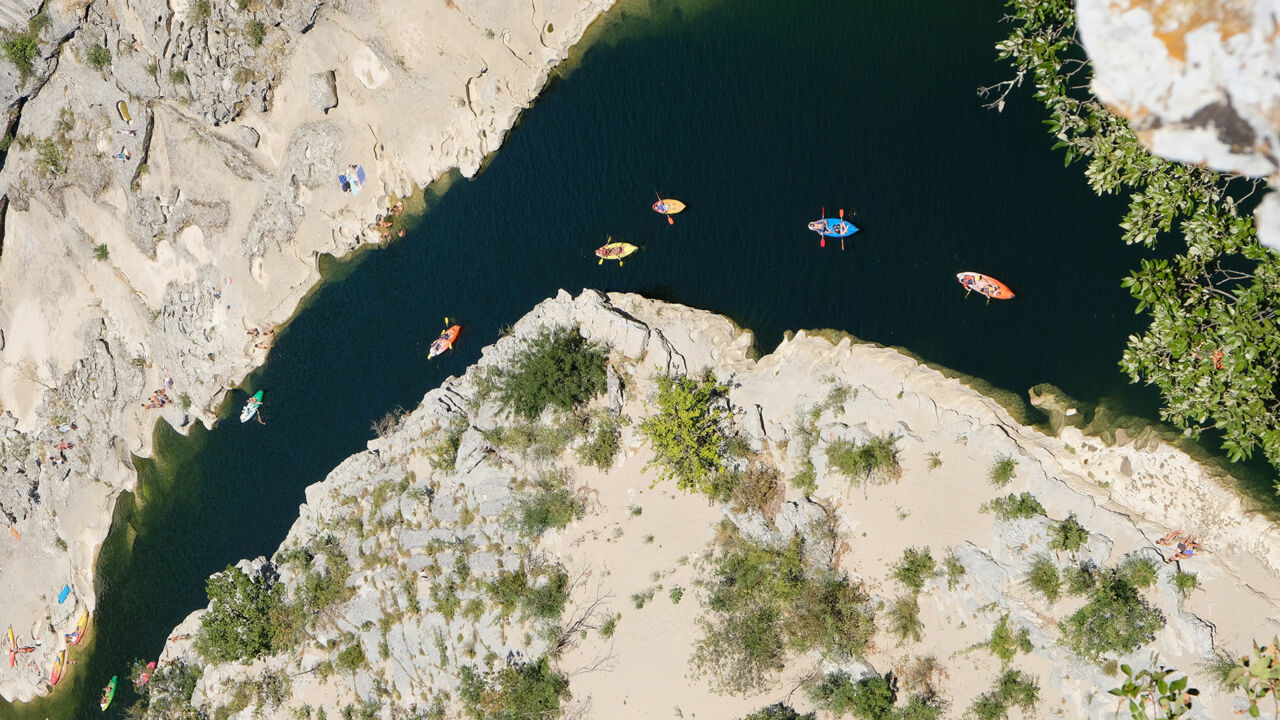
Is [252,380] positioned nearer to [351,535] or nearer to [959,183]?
[351,535]

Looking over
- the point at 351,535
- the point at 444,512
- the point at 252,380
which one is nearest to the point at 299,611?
the point at 351,535

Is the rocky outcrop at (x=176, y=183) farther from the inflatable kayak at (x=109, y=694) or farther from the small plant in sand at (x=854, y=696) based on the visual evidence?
the small plant in sand at (x=854, y=696)

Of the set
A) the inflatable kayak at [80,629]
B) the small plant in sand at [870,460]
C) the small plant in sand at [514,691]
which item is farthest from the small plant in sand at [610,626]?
the inflatable kayak at [80,629]

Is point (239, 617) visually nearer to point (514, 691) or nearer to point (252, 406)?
point (252, 406)

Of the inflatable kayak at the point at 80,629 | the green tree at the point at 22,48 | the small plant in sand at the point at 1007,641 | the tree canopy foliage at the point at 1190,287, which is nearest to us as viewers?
the tree canopy foliage at the point at 1190,287

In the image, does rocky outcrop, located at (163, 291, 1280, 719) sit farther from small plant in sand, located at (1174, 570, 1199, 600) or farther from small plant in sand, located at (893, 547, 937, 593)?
small plant in sand, located at (893, 547, 937, 593)

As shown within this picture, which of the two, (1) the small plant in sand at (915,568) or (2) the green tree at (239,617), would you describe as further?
(2) the green tree at (239,617)

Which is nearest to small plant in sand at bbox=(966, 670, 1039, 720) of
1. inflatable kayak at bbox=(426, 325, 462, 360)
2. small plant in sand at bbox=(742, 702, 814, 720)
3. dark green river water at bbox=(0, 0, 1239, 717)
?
small plant in sand at bbox=(742, 702, 814, 720)
